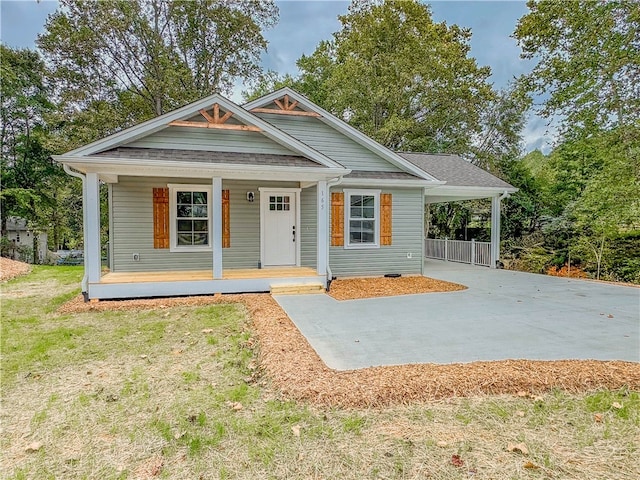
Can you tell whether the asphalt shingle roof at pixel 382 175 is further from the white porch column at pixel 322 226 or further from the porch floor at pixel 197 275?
the porch floor at pixel 197 275

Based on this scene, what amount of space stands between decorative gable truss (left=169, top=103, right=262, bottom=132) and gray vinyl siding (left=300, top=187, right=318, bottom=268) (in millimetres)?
2440

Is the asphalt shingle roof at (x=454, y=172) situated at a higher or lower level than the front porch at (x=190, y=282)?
higher

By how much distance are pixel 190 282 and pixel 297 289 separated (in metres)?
2.26

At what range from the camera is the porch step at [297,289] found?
807 cm

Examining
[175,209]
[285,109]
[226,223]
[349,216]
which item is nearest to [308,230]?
[349,216]

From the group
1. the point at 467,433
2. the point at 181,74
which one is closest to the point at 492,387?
the point at 467,433

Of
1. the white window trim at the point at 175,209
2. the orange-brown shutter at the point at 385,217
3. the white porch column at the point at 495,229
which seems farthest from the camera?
the white porch column at the point at 495,229

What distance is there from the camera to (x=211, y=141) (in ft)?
26.9

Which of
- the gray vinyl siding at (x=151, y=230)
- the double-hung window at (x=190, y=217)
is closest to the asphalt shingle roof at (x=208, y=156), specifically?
the gray vinyl siding at (x=151, y=230)

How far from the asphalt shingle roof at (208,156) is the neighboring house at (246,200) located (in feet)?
0.11

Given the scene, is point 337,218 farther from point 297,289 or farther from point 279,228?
point 297,289

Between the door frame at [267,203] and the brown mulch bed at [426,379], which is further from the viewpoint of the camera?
the door frame at [267,203]

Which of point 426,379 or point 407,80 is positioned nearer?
point 426,379

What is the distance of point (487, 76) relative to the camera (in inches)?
818
